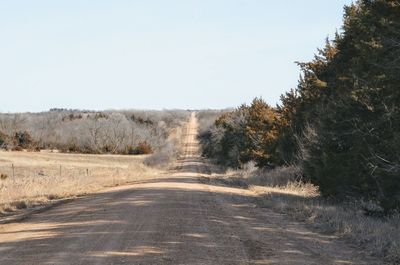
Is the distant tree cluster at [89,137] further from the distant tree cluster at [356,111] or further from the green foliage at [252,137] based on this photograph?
the distant tree cluster at [356,111]

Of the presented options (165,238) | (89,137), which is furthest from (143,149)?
(165,238)

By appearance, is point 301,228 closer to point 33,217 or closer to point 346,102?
point 346,102

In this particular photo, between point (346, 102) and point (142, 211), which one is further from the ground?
point (346, 102)

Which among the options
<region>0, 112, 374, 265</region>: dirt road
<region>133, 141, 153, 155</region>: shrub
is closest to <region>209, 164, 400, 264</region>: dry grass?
<region>0, 112, 374, 265</region>: dirt road

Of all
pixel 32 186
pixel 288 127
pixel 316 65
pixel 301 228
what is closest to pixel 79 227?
pixel 301 228

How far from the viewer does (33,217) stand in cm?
1739

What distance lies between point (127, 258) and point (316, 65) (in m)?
24.6

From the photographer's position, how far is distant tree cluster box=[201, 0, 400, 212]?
15500mm

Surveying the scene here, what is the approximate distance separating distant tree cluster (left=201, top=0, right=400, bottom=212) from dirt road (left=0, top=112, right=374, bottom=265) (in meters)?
3.59

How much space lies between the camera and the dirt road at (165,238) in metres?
10.1

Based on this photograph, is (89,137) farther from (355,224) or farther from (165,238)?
(165,238)

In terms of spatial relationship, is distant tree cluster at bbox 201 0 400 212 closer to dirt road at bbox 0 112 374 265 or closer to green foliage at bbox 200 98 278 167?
dirt road at bbox 0 112 374 265

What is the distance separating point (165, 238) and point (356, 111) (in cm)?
998

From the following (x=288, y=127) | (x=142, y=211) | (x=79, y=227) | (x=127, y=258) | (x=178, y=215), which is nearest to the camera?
(x=127, y=258)
